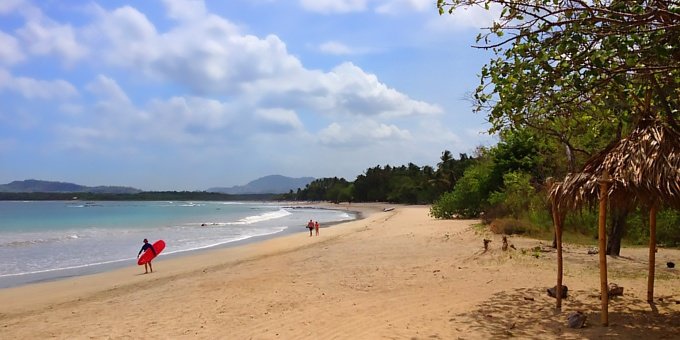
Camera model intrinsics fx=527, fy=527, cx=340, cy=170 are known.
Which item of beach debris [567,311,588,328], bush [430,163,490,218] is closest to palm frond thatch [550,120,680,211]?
beach debris [567,311,588,328]

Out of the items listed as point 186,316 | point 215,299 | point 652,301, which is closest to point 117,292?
point 215,299

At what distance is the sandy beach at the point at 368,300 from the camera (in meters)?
6.80

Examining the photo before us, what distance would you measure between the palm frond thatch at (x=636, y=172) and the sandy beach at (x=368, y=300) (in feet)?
5.18

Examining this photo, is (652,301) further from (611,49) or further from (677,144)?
(611,49)

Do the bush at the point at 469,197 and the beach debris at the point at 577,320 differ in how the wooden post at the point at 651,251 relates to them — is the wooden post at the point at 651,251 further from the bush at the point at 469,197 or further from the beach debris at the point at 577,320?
the bush at the point at 469,197

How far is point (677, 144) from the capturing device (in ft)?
19.4

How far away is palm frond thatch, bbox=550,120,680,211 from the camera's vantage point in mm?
5617

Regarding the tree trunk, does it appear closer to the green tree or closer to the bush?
the green tree

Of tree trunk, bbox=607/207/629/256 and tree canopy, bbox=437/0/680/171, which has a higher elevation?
tree canopy, bbox=437/0/680/171

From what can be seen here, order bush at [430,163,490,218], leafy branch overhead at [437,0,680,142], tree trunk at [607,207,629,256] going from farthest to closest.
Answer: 1. bush at [430,163,490,218]
2. tree trunk at [607,207,629,256]
3. leafy branch overhead at [437,0,680,142]

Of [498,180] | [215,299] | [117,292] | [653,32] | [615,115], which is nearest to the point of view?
[653,32]

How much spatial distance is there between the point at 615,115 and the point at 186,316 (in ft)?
23.2

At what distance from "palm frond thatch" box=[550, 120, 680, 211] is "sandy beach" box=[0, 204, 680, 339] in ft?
5.18

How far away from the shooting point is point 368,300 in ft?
28.5
